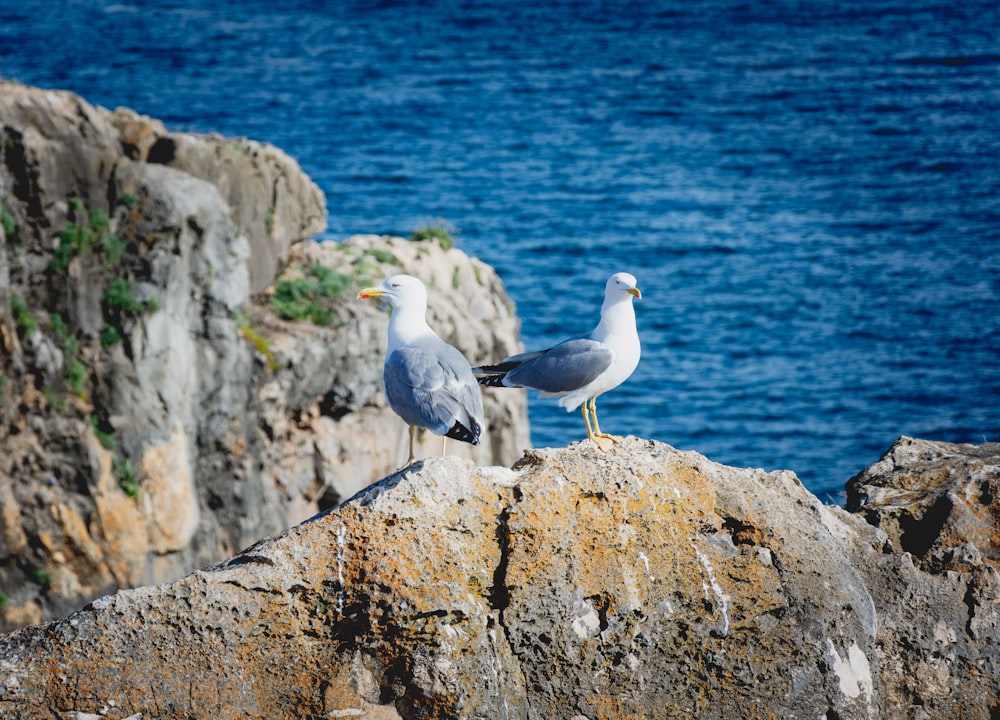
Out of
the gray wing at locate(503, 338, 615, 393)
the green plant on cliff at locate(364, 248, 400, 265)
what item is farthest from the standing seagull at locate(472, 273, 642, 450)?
the green plant on cliff at locate(364, 248, 400, 265)

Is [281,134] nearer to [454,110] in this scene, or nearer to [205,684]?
[454,110]

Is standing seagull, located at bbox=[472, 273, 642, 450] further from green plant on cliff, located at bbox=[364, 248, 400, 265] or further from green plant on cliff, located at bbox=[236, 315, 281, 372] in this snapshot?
green plant on cliff, located at bbox=[364, 248, 400, 265]

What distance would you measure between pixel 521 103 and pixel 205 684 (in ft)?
180

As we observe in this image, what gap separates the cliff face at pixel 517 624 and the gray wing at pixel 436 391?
1.24 m

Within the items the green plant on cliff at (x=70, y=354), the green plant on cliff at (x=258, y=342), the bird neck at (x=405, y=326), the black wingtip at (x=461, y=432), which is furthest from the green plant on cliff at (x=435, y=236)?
the black wingtip at (x=461, y=432)

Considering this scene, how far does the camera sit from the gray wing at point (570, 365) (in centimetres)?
882

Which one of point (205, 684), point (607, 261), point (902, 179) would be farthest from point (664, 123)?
point (205, 684)

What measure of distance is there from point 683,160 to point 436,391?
1900 inches

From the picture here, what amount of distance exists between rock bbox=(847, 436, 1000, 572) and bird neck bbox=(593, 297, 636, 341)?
191 centimetres

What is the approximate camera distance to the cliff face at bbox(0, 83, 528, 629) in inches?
867

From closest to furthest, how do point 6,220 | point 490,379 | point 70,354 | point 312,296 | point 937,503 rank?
point 937,503 < point 490,379 < point 6,220 < point 70,354 < point 312,296

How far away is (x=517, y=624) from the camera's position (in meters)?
6.26

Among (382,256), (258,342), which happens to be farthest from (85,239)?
(382,256)

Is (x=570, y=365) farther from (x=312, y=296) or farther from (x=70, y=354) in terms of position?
(x=312, y=296)
